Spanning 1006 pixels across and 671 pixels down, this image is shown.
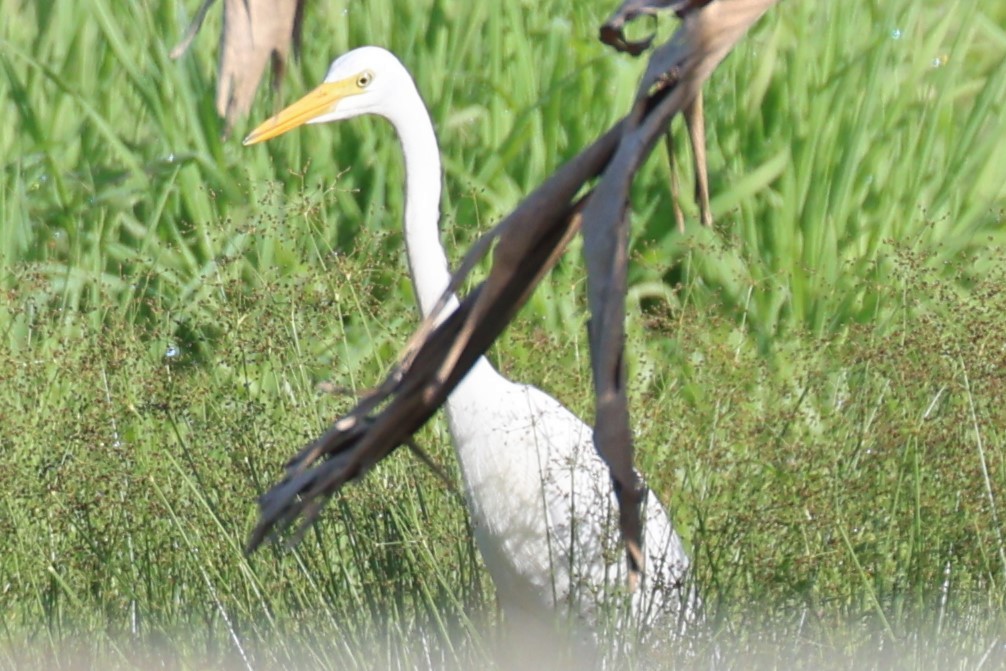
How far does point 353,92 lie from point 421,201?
33 centimetres

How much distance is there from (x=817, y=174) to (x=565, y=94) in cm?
56

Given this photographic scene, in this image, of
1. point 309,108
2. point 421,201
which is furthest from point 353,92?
point 421,201

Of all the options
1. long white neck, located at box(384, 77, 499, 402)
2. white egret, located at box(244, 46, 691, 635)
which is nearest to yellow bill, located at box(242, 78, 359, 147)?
long white neck, located at box(384, 77, 499, 402)

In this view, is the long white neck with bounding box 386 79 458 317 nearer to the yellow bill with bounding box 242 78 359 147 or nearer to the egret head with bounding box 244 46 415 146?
the egret head with bounding box 244 46 415 146

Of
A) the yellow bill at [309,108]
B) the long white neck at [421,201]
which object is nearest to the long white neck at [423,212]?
the long white neck at [421,201]

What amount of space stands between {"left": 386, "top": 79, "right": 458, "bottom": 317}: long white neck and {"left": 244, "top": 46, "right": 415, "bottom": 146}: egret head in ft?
0.10

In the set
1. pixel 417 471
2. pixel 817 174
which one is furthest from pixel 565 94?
pixel 417 471

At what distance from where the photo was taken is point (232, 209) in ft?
11.0

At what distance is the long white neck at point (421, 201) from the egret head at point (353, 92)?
0.10 ft

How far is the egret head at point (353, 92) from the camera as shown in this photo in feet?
8.80

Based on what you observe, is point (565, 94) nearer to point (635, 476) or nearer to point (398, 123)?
point (398, 123)

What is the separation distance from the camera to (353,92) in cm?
275

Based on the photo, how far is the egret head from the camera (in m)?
2.68

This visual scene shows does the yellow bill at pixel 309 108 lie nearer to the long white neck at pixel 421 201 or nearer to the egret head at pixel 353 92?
the egret head at pixel 353 92
